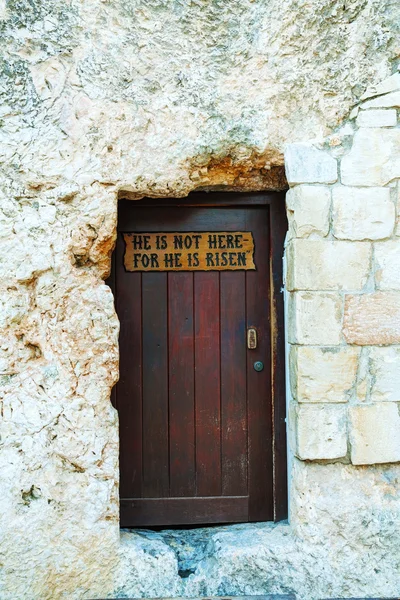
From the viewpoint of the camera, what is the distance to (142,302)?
267 centimetres

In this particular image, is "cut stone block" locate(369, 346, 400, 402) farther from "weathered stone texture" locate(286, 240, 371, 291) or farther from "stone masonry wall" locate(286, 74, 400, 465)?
"weathered stone texture" locate(286, 240, 371, 291)

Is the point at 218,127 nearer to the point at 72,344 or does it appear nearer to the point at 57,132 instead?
the point at 57,132

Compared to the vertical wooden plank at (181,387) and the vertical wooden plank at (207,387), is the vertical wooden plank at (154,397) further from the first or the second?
the vertical wooden plank at (207,387)

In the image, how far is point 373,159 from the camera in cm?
242

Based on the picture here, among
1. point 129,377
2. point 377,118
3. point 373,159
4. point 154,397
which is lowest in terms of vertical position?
point 154,397

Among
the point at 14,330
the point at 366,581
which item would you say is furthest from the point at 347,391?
the point at 14,330

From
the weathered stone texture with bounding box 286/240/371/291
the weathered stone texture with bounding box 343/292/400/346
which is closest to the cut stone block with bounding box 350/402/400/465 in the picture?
the weathered stone texture with bounding box 343/292/400/346

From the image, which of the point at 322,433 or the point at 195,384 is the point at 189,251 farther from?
the point at 322,433

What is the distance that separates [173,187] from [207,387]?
990mm

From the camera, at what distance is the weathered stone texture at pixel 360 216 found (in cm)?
241

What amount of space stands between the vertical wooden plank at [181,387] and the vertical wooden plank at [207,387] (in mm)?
31

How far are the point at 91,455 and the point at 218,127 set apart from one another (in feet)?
5.16

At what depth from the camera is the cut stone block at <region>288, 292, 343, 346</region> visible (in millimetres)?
2398

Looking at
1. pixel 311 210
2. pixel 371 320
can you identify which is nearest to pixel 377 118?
pixel 311 210
